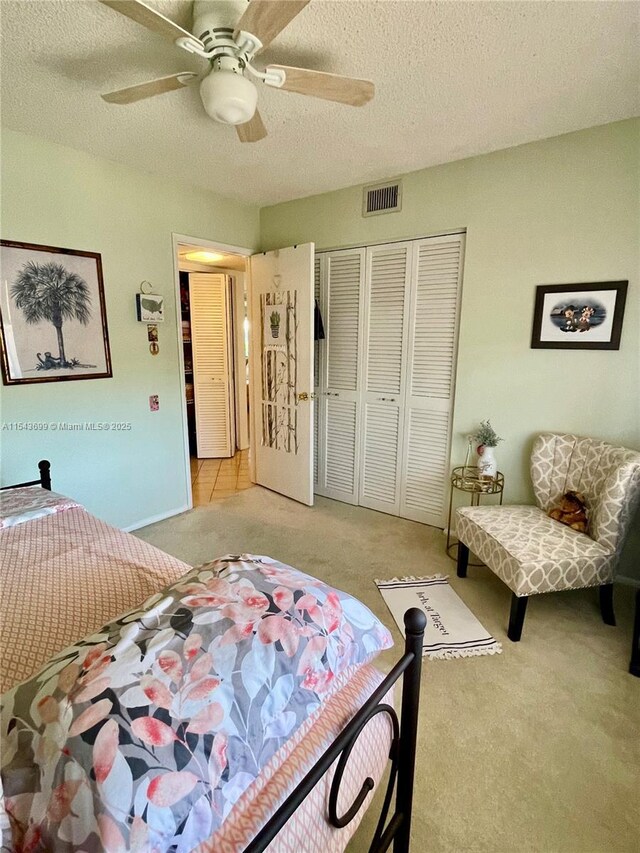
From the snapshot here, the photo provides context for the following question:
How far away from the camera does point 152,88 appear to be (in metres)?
1.58

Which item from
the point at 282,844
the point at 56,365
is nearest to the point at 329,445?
the point at 56,365

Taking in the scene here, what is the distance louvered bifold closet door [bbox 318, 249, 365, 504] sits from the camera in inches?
130

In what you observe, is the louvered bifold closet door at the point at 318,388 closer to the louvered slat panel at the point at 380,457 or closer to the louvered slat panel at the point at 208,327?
the louvered slat panel at the point at 380,457

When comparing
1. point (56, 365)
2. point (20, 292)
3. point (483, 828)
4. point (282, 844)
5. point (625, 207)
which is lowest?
point (483, 828)

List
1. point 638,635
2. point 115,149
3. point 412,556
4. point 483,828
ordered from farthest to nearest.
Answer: point 412,556 < point 115,149 < point 638,635 < point 483,828

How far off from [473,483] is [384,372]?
1.09 m

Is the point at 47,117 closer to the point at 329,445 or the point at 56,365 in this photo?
the point at 56,365

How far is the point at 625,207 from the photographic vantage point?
219 cm

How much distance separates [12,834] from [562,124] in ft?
10.6

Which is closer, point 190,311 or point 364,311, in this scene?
point 364,311

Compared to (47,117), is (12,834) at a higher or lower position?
lower

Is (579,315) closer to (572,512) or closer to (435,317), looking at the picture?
(435,317)

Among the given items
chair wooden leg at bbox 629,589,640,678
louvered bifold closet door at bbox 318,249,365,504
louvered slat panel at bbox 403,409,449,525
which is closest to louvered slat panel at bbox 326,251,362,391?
louvered bifold closet door at bbox 318,249,365,504

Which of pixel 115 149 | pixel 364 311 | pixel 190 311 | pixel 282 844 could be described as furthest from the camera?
pixel 190 311
